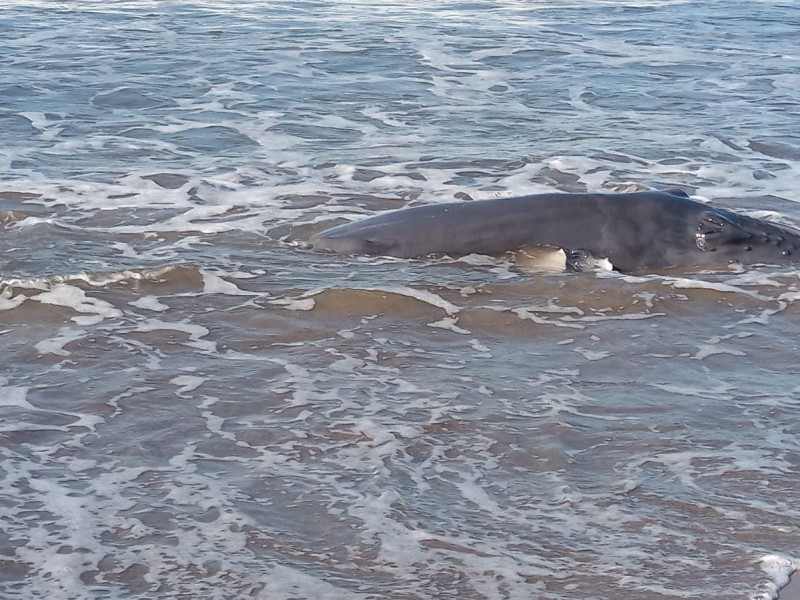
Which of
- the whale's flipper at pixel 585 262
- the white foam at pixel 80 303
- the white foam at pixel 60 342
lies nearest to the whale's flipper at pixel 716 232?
the whale's flipper at pixel 585 262

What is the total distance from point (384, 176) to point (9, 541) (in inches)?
230

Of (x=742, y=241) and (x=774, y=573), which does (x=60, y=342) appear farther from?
(x=742, y=241)

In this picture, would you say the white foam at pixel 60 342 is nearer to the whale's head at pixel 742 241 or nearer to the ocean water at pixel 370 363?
the ocean water at pixel 370 363

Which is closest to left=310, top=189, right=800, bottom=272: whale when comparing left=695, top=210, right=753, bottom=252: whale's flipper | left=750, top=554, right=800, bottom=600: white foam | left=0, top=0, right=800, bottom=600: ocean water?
left=695, top=210, right=753, bottom=252: whale's flipper

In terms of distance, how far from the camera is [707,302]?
7195 mm

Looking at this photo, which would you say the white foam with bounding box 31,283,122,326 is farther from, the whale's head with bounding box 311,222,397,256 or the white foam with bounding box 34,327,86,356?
the whale's head with bounding box 311,222,397,256

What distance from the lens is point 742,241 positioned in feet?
26.0

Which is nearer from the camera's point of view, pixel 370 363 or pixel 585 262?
pixel 370 363

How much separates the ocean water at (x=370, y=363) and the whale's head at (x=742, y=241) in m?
0.16

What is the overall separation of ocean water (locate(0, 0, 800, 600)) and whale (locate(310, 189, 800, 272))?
0.54 feet

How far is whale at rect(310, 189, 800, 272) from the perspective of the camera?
7.75 m

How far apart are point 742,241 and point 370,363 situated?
9.78 feet

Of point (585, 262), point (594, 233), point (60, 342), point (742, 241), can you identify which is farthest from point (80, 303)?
point (742, 241)

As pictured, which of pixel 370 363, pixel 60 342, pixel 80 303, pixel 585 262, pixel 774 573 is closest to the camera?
pixel 774 573
